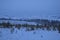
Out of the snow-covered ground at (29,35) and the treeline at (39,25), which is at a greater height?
the treeline at (39,25)

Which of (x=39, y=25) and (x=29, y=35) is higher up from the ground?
(x=39, y=25)

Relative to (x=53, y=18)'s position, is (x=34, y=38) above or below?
below

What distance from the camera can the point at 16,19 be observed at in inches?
55.2

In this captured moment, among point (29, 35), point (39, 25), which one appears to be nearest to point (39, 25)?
point (39, 25)

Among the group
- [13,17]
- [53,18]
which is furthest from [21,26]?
[53,18]

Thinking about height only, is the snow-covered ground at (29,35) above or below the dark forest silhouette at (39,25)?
below

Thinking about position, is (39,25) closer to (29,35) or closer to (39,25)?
(39,25)

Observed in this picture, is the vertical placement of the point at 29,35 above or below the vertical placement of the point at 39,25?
below

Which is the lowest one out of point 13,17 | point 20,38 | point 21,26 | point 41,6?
point 20,38

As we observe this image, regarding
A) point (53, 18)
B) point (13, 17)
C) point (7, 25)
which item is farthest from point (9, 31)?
point (53, 18)

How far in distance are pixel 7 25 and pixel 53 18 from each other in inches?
23.1

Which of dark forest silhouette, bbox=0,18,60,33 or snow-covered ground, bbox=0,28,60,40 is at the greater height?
dark forest silhouette, bbox=0,18,60,33

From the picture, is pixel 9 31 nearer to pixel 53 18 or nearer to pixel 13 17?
pixel 13 17

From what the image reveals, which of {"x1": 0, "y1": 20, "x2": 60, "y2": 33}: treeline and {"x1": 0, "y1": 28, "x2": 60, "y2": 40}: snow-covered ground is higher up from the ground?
{"x1": 0, "y1": 20, "x2": 60, "y2": 33}: treeline
